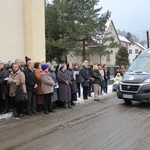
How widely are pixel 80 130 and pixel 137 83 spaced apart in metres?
4.51

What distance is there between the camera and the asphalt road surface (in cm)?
627

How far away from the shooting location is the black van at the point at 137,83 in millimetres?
11125

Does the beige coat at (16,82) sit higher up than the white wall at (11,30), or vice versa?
the white wall at (11,30)

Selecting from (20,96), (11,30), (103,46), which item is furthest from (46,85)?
(103,46)

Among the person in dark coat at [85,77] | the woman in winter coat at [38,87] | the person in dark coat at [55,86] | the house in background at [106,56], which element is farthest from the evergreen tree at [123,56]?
the woman in winter coat at [38,87]

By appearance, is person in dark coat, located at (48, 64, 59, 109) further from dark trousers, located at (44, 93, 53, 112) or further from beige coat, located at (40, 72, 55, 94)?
beige coat, located at (40, 72, 55, 94)

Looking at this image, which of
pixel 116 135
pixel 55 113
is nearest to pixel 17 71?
pixel 55 113

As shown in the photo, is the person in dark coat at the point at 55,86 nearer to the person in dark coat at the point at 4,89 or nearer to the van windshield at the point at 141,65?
the person in dark coat at the point at 4,89

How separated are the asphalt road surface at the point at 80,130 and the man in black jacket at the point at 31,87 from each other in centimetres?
47

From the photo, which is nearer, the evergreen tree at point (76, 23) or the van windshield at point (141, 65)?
the van windshield at point (141, 65)

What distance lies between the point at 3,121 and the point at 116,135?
3.71 m

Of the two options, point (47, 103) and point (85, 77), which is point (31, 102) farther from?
point (85, 77)

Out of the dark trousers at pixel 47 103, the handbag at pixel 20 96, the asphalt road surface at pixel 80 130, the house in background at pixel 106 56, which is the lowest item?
the asphalt road surface at pixel 80 130

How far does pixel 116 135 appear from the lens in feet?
23.1
